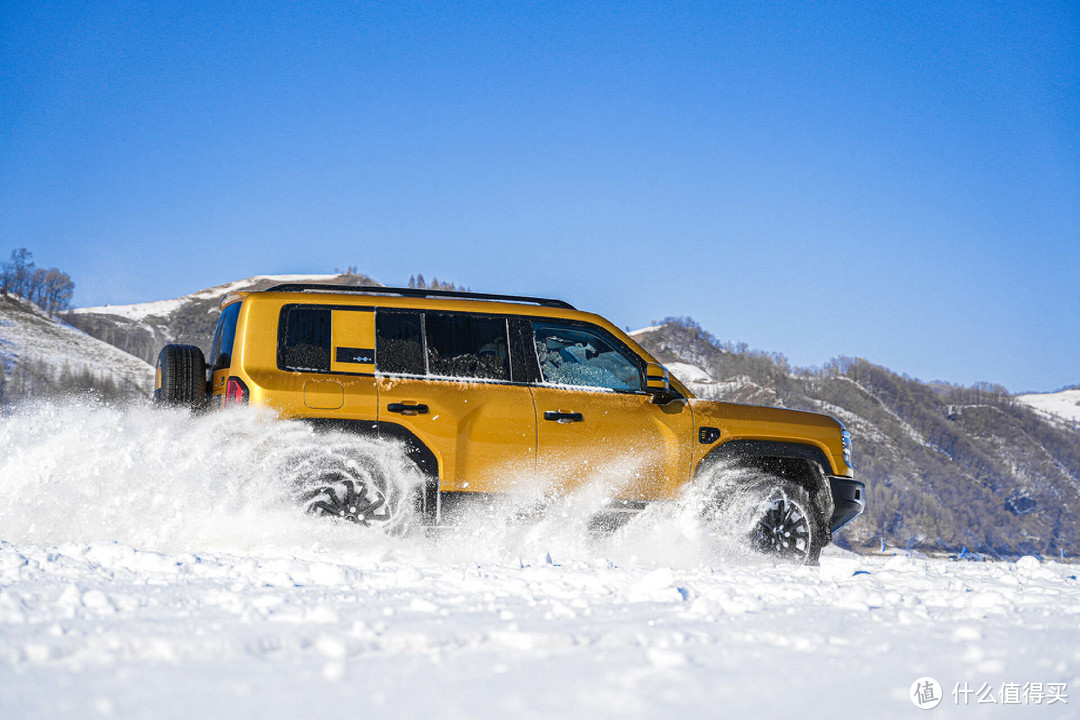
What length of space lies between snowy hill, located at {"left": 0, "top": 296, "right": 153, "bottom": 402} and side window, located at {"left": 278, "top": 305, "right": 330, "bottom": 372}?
98.6 metres

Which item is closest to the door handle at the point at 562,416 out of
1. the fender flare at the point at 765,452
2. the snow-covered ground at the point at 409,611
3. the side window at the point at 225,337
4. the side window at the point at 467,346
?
the side window at the point at 467,346

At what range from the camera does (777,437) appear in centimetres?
621

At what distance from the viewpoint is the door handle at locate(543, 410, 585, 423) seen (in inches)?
225

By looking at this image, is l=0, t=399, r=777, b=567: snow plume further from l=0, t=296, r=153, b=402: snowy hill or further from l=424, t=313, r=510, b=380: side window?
l=0, t=296, r=153, b=402: snowy hill

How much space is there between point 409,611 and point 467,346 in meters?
2.65

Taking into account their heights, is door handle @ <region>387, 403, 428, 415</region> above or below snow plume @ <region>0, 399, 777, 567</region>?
above

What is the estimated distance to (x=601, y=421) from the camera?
5.82 meters

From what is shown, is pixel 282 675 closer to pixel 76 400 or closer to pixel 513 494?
pixel 513 494

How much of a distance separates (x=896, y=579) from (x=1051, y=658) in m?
2.10

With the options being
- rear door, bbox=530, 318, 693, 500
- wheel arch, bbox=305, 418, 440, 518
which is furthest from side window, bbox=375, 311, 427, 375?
rear door, bbox=530, 318, 693, 500

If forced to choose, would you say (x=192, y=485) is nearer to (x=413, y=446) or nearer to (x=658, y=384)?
(x=413, y=446)

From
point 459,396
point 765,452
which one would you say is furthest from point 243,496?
point 765,452

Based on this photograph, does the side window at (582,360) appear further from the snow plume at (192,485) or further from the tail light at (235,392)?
the tail light at (235,392)

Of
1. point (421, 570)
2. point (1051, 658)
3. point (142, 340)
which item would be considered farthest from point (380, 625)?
point (142, 340)
